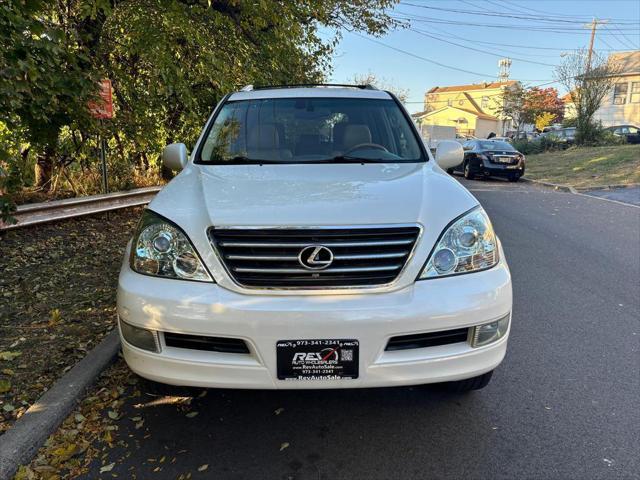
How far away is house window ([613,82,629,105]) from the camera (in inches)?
1641

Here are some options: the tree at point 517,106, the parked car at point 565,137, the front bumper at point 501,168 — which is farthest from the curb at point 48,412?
the tree at point 517,106

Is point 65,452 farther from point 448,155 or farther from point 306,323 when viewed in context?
point 448,155

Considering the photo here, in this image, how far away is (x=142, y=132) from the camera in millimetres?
8109

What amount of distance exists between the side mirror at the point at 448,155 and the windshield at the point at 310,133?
0.92 feet

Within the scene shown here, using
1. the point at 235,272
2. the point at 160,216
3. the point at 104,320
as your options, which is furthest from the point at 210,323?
the point at 104,320

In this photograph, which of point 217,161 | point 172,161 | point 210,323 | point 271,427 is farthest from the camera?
point 172,161

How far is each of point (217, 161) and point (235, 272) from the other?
1375 millimetres

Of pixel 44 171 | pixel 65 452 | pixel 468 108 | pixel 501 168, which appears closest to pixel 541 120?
pixel 468 108

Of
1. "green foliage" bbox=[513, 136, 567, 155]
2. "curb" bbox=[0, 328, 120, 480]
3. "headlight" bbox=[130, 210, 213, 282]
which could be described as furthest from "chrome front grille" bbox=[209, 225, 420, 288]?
"green foliage" bbox=[513, 136, 567, 155]

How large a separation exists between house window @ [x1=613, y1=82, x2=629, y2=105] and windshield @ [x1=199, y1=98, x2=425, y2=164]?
45.7 metres

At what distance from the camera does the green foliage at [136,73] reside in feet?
18.8

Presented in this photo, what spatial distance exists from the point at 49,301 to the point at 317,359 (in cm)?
305

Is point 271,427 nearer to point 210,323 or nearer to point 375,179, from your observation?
point 210,323

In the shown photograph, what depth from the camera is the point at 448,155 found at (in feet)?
12.8
